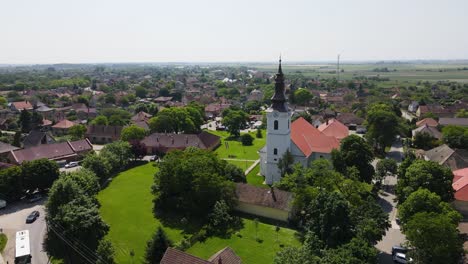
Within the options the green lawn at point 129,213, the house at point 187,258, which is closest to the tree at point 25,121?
the green lawn at point 129,213

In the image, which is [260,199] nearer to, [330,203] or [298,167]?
[298,167]

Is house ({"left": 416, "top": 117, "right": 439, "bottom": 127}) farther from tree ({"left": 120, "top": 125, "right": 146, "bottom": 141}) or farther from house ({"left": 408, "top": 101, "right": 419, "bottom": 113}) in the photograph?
tree ({"left": 120, "top": 125, "right": 146, "bottom": 141})

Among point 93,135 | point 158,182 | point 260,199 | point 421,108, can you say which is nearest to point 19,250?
point 158,182

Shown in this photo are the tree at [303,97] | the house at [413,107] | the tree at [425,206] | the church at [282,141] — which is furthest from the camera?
the tree at [303,97]

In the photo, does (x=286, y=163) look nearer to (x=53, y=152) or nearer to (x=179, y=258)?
(x=179, y=258)

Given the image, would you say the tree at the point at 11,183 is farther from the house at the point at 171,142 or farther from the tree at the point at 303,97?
the tree at the point at 303,97

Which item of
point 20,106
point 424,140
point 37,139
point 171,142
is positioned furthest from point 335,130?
point 20,106
